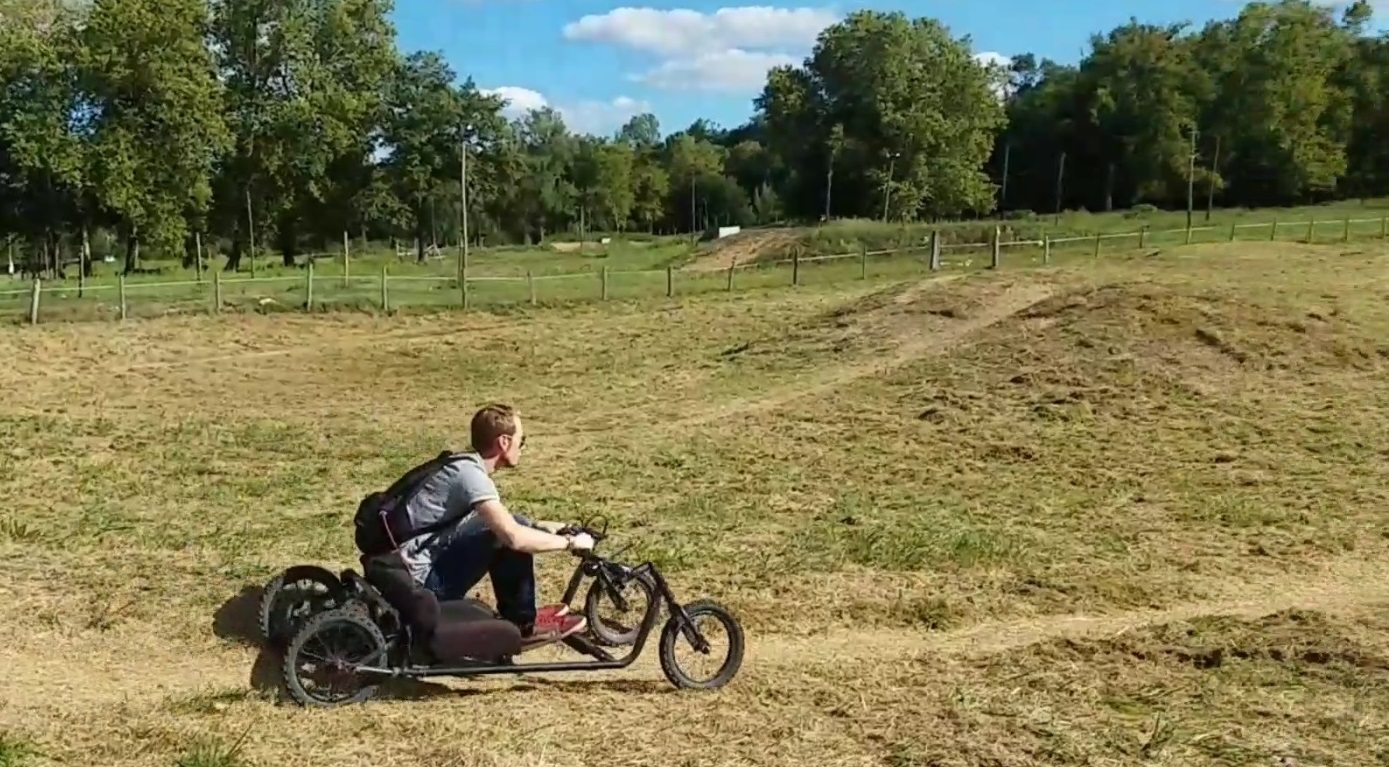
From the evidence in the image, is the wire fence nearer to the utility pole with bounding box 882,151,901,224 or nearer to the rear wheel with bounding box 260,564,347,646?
the utility pole with bounding box 882,151,901,224

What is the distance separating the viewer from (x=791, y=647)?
6.88 meters

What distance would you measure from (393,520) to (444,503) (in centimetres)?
24

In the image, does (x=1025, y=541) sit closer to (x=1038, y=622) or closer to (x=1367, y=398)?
(x=1038, y=622)

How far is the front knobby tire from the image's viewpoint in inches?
217

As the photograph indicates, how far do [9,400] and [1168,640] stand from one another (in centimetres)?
1638

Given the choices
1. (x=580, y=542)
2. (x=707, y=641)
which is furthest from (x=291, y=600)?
(x=707, y=641)

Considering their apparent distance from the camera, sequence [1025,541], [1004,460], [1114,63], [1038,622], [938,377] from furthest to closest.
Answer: [1114,63]
[938,377]
[1004,460]
[1025,541]
[1038,622]

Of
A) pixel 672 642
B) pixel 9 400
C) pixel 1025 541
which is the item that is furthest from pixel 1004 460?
pixel 9 400

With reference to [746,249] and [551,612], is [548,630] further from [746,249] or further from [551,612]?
[746,249]

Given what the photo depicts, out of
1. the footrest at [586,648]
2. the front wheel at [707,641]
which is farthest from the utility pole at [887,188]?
the footrest at [586,648]

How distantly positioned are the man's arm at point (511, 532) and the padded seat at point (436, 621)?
39 cm

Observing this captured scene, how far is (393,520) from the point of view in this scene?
562 centimetres

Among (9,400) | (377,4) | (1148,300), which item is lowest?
(9,400)

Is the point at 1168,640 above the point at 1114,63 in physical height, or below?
below
